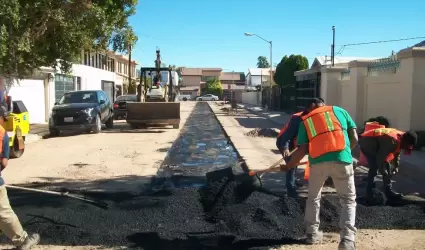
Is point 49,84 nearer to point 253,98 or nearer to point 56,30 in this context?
point 56,30

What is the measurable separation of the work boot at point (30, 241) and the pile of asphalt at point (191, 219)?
0.24 meters

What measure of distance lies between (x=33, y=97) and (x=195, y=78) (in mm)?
97531

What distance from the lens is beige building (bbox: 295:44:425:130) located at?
12.6 metres

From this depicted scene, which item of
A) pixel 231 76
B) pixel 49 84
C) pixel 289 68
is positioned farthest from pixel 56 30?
pixel 231 76

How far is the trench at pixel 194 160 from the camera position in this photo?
8.70 m

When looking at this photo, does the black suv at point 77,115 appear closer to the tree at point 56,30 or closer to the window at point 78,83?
the tree at point 56,30

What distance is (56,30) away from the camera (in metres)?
12.5

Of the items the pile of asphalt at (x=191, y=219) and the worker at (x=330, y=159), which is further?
the pile of asphalt at (x=191, y=219)

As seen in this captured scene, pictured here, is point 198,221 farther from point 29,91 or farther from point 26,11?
point 29,91

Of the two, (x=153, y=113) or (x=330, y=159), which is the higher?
(x=330, y=159)

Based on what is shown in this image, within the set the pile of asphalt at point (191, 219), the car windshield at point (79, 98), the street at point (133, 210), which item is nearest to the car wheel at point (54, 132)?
the car windshield at point (79, 98)

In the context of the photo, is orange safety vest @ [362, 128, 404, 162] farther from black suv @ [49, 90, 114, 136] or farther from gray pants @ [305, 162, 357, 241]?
black suv @ [49, 90, 114, 136]

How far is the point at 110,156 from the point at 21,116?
2.36m

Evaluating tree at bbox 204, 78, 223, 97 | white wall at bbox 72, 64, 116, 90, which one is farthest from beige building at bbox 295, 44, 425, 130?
tree at bbox 204, 78, 223, 97
